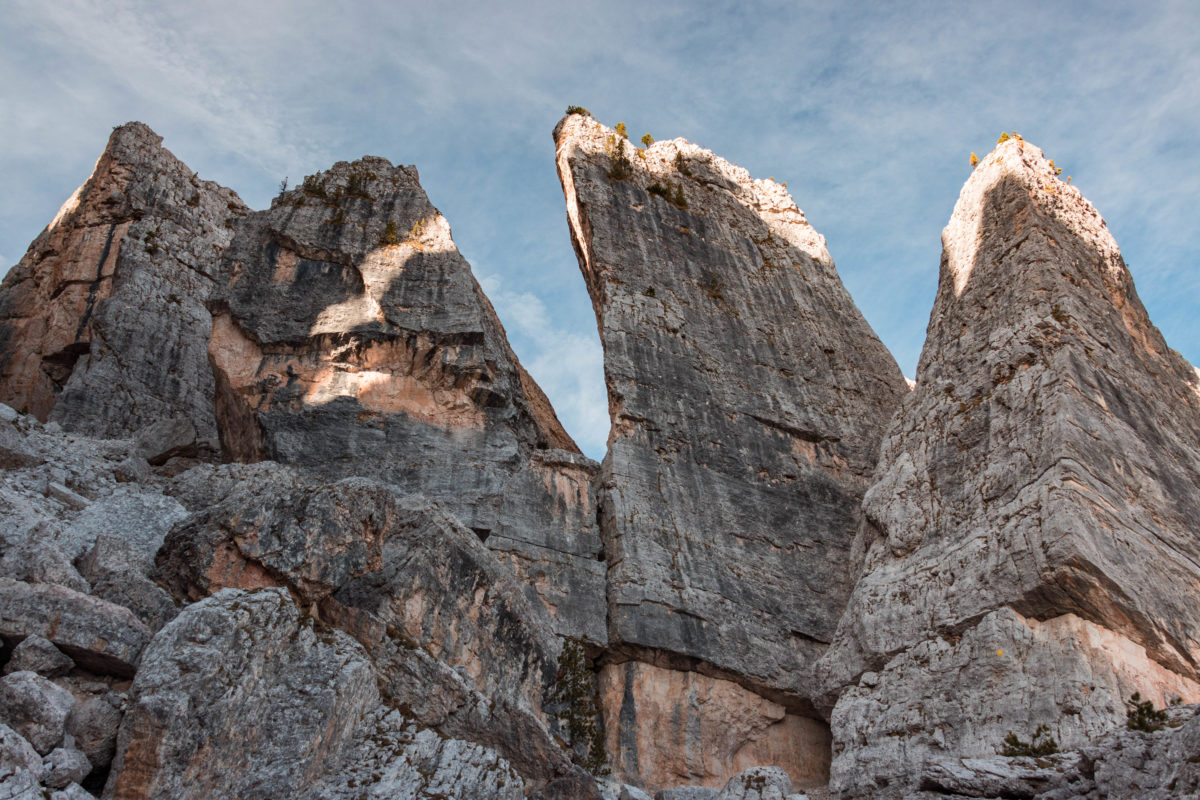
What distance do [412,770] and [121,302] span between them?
24176 mm

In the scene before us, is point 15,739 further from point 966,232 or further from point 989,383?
point 966,232

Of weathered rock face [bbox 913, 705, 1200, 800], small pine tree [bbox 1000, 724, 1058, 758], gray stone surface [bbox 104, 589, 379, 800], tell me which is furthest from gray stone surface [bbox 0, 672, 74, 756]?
small pine tree [bbox 1000, 724, 1058, 758]

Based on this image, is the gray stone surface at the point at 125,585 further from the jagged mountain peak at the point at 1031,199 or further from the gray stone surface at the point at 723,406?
the jagged mountain peak at the point at 1031,199

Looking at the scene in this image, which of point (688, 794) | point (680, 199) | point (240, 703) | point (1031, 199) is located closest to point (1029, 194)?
point (1031, 199)

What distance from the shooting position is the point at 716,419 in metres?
28.0

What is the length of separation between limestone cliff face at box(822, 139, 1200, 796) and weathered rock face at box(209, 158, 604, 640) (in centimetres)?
648

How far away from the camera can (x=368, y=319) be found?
1091 inches

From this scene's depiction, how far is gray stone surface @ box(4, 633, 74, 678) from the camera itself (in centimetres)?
1250

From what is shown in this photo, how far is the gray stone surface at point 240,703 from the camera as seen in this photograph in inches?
472

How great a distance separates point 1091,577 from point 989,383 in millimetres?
6416

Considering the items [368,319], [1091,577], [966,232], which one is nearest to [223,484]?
[368,319]

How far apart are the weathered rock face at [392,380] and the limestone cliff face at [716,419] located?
151 cm

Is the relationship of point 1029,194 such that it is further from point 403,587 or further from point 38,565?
point 38,565

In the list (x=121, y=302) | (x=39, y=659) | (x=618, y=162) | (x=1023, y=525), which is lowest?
(x=39, y=659)
